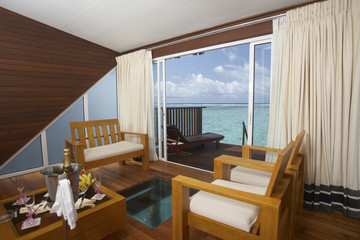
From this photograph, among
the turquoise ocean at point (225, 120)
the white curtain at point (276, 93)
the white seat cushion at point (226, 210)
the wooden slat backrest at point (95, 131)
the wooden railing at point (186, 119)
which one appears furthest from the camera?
the turquoise ocean at point (225, 120)

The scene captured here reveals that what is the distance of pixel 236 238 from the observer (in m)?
1.19

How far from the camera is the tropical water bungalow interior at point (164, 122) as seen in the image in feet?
4.42

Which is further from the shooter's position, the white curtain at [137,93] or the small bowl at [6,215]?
the white curtain at [137,93]

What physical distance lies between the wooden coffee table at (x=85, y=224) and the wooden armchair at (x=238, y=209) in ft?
1.76

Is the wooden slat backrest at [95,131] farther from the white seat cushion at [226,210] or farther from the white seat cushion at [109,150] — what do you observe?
the white seat cushion at [226,210]

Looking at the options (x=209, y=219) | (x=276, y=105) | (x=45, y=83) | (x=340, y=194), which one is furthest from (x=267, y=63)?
(x=45, y=83)

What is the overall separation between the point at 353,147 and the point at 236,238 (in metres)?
1.57

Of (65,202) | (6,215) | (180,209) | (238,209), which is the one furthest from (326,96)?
(6,215)

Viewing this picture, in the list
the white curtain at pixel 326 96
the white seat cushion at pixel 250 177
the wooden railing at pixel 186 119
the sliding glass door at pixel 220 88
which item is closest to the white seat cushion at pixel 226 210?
the white seat cushion at pixel 250 177

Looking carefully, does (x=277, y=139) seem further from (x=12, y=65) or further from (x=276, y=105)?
(x=12, y=65)

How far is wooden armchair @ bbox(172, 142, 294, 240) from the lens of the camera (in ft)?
3.55

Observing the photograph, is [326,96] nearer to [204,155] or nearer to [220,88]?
[204,155]

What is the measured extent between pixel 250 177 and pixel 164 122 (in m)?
2.24

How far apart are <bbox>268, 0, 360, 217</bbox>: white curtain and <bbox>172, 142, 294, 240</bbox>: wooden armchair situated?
926 millimetres
